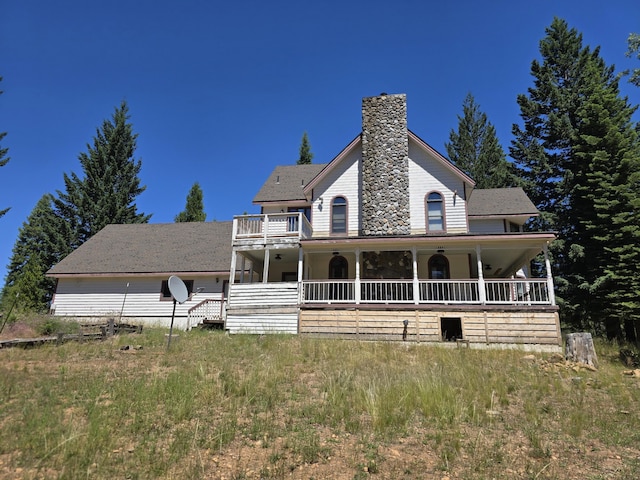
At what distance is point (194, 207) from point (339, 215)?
26034 mm

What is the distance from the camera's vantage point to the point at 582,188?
22.3 m

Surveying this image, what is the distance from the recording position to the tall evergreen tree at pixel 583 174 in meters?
20.2

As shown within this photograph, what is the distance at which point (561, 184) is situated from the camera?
2542 cm

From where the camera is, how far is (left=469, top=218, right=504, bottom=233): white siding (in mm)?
21523

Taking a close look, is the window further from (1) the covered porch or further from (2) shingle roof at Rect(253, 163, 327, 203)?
(2) shingle roof at Rect(253, 163, 327, 203)

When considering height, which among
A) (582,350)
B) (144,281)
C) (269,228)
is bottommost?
(582,350)

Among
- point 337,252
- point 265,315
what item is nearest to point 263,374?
point 265,315

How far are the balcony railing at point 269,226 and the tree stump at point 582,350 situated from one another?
33.5ft

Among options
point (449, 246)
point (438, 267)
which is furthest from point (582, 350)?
point (438, 267)

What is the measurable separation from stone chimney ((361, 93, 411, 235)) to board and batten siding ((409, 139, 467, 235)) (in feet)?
1.53

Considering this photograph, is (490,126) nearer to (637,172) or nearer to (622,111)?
(622,111)

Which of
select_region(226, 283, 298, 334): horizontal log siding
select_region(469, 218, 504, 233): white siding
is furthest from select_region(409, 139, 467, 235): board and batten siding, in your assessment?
select_region(226, 283, 298, 334): horizontal log siding

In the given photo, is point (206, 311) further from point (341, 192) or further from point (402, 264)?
point (402, 264)

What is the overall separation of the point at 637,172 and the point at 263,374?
21.3 meters
